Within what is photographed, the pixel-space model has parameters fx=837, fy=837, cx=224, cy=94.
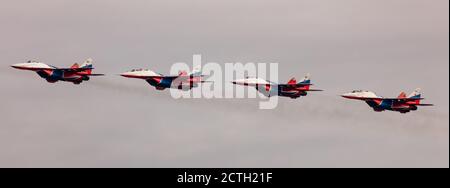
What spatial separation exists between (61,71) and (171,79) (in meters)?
19.1

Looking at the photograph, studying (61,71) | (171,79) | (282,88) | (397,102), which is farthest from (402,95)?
(61,71)

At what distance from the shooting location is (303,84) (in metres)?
148

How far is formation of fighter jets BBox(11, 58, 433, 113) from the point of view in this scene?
14362 centimetres

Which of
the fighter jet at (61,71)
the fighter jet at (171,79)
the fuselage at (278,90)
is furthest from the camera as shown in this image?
the fuselage at (278,90)

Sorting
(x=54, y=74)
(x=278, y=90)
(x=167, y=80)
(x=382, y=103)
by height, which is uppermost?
(x=54, y=74)

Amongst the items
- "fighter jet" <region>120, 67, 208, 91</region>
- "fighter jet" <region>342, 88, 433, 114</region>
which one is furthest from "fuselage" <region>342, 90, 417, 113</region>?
"fighter jet" <region>120, 67, 208, 91</region>

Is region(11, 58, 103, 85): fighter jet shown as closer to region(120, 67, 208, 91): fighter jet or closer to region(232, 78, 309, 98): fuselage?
region(120, 67, 208, 91): fighter jet

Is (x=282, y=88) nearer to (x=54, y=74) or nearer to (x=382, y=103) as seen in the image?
(x=382, y=103)

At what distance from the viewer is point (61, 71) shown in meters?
144

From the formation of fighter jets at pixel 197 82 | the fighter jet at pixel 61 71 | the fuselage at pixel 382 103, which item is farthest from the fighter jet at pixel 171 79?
the fuselage at pixel 382 103

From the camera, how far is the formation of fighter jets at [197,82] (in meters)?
144

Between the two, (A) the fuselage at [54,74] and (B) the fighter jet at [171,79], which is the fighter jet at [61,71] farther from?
(B) the fighter jet at [171,79]

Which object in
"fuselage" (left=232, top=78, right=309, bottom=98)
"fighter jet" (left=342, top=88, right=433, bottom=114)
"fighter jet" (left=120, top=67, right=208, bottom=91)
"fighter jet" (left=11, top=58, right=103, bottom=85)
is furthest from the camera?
"fighter jet" (left=342, top=88, right=433, bottom=114)
